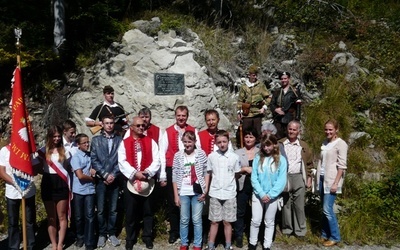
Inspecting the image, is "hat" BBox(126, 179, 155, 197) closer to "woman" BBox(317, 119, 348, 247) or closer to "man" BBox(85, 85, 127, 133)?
"man" BBox(85, 85, 127, 133)

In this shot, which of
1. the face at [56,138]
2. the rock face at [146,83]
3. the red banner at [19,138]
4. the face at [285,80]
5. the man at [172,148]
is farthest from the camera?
the rock face at [146,83]

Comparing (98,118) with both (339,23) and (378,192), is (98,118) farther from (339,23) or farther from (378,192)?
(339,23)

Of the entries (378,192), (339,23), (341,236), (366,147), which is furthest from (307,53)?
(341,236)

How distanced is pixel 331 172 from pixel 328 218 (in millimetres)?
670

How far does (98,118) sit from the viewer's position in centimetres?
634

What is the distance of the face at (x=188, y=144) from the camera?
5.29 meters

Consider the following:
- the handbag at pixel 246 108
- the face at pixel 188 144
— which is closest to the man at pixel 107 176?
the face at pixel 188 144

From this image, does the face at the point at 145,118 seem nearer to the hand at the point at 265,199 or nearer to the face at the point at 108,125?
the face at the point at 108,125

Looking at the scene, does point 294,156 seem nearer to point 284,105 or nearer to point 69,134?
point 284,105

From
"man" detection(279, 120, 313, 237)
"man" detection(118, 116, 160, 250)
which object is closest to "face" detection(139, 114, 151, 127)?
"man" detection(118, 116, 160, 250)

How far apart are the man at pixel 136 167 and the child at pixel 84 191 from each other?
464 mm

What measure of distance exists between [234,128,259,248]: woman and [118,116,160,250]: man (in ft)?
3.91

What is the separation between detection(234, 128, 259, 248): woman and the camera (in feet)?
18.5

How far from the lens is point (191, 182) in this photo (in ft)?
17.6
